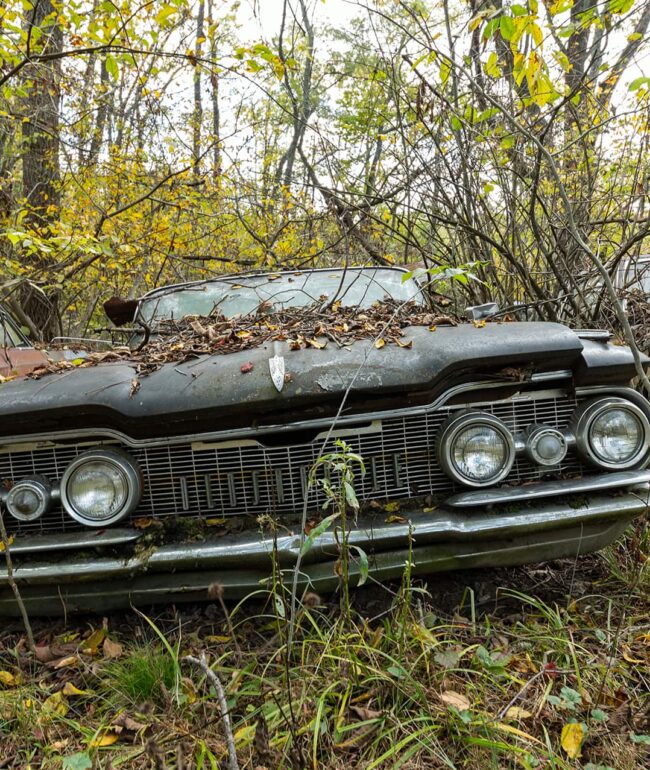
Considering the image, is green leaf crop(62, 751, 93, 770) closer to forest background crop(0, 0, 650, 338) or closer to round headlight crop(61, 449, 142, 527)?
round headlight crop(61, 449, 142, 527)

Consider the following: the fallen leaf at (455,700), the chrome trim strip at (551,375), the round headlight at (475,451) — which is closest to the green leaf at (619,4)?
the chrome trim strip at (551,375)

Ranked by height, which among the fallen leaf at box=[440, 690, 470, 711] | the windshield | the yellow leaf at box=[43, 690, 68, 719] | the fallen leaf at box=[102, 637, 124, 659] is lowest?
the fallen leaf at box=[440, 690, 470, 711]

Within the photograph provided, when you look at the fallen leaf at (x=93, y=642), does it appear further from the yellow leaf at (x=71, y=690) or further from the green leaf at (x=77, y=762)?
the green leaf at (x=77, y=762)

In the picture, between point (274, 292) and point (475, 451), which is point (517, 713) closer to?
point (475, 451)

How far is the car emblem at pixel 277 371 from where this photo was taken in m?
1.82

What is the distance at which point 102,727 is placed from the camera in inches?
61.8

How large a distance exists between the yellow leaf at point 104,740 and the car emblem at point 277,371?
1.12m

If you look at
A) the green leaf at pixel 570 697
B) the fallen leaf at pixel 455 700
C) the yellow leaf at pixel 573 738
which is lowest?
the yellow leaf at pixel 573 738

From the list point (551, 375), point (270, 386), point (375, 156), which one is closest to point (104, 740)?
point (270, 386)

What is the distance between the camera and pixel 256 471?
201cm

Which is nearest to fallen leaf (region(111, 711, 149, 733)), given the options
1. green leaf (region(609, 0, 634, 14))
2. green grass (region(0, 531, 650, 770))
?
green grass (region(0, 531, 650, 770))

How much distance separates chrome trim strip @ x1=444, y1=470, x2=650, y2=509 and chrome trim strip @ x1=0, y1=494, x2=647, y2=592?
0.05 metres

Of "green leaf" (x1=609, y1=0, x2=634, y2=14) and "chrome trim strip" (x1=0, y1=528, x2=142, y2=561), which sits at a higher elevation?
"green leaf" (x1=609, y1=0, x2=634, y2=14)

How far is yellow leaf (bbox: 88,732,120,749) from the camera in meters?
1.50
